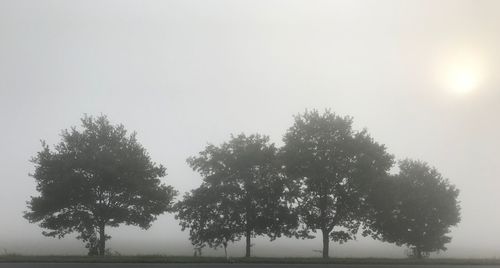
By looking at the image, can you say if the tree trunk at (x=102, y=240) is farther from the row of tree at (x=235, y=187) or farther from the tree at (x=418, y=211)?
the tree at (x=418, y=211)

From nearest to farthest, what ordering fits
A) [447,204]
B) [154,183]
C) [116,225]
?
1. [116,225]
2. [154,183]
3. [447,204]

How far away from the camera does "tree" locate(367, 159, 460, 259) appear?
141 ft

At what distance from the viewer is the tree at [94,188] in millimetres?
39250

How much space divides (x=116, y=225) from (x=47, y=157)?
847 cm

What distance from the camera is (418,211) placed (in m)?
46.9

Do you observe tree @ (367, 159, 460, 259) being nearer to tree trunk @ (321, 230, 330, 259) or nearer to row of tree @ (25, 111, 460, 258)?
row of tree @ (25, 111, 460, 258)

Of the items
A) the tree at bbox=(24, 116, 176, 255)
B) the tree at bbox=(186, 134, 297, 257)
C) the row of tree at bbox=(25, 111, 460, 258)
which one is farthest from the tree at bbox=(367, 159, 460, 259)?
the tree at bbox=(24, 116, 176, 255)

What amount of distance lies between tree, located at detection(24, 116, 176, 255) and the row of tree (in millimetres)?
82

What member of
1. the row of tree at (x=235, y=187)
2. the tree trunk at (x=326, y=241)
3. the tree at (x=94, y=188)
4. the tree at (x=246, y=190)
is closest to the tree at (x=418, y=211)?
the row of tree at (x=235, y=187)

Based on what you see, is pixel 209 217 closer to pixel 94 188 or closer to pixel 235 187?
pixel 235 187

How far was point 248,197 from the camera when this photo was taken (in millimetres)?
40625

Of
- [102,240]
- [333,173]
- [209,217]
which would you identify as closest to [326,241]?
[333,173]

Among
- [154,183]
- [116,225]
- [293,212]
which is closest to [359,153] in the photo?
[293,212]

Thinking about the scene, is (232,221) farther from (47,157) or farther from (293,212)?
(47,157)
